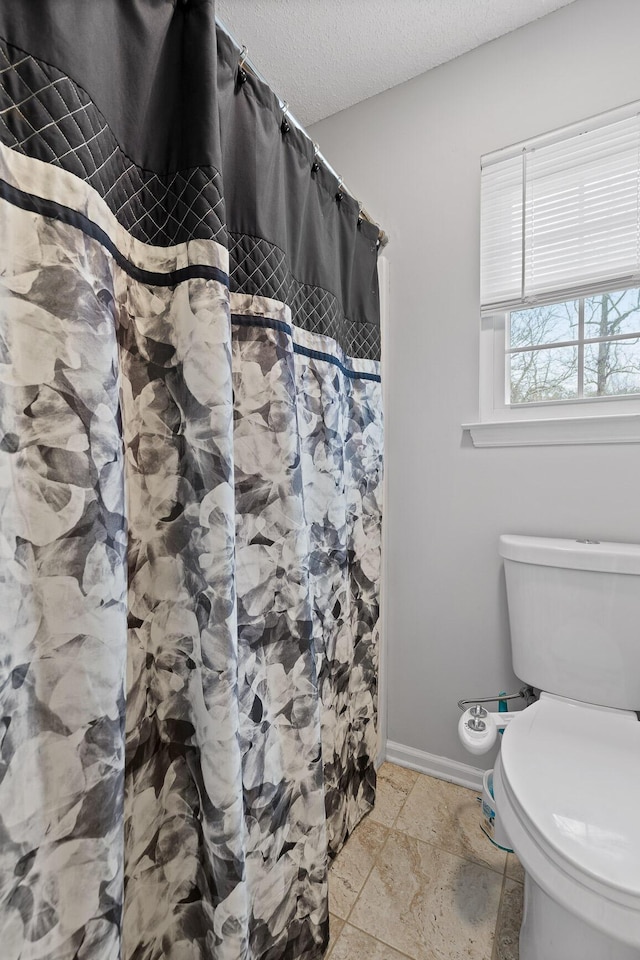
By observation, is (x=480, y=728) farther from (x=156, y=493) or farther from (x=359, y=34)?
(x=359, y=34)

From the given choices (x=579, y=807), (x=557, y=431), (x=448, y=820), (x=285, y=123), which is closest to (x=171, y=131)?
(x=285, y=123)

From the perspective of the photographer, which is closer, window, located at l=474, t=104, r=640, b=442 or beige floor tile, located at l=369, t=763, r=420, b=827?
window, located at l=474, t=104, r=640, b=442

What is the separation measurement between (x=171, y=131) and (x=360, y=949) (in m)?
1.67

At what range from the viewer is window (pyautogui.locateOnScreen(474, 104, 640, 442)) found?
127 cm

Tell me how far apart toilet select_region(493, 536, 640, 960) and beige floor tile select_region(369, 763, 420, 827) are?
456 mm

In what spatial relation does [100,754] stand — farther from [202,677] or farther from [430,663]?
[430,663]

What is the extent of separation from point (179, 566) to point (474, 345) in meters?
1.18

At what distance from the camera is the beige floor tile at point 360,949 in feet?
3.34

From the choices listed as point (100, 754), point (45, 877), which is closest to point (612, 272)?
point (100, 754)

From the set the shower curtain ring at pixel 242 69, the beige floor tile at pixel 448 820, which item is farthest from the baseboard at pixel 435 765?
the shower curtain ring at pixel 242 69

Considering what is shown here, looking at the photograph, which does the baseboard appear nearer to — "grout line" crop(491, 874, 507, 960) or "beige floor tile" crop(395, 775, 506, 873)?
"beige floor tile" crop(395, 775, 506, 873)

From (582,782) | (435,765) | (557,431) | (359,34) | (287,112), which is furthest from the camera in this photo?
(435,765)

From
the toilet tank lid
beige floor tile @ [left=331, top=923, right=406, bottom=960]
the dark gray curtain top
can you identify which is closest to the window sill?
the toilet tank lid

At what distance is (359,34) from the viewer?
1438mm
